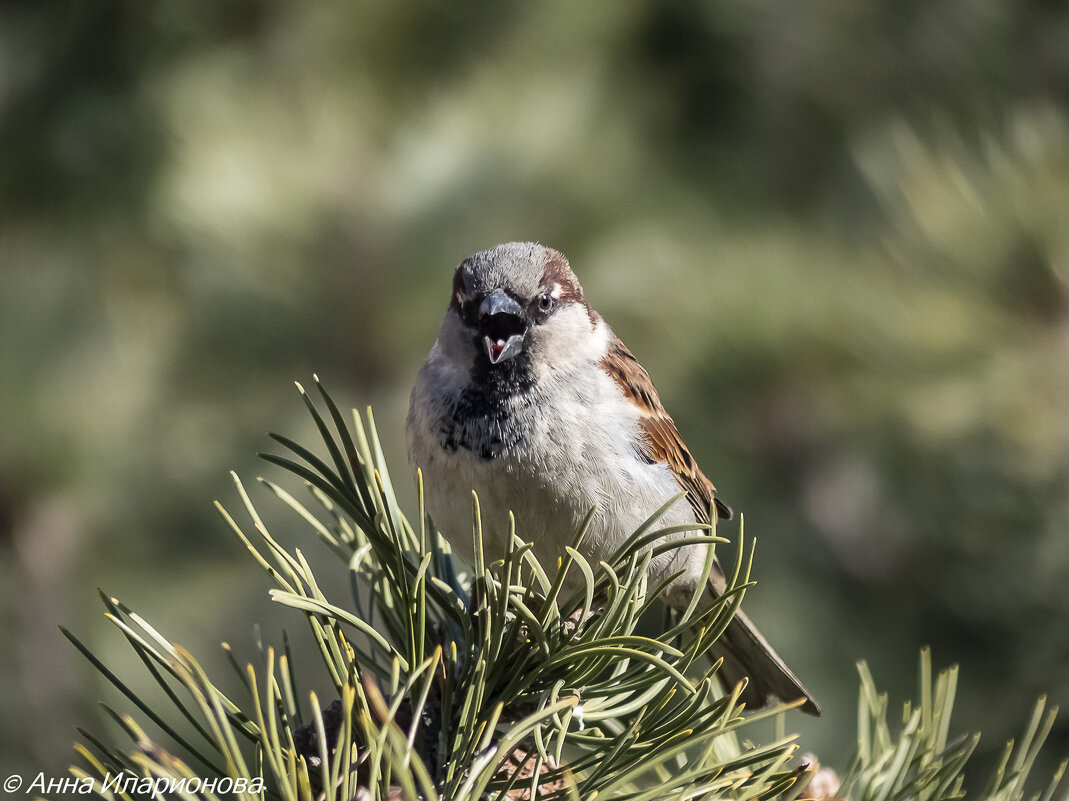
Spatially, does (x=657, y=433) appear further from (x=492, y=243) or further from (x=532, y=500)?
(x=492, y=243)

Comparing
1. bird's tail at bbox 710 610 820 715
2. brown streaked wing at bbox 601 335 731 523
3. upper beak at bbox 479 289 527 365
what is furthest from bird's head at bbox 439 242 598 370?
bird's tail at bbox 710 610 820 715

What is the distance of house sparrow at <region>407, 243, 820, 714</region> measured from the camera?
54.2 inches

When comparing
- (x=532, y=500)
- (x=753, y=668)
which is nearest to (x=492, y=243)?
(x=532, y=500)

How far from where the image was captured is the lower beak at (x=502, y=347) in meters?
1.47

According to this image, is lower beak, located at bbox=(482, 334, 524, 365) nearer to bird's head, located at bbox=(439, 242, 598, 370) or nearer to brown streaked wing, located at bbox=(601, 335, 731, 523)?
bird's head, located at bbox=(439, 242, 598, 370)

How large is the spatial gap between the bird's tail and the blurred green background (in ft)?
0.99

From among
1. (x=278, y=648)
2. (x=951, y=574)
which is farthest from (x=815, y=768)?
(x=278, y=648)

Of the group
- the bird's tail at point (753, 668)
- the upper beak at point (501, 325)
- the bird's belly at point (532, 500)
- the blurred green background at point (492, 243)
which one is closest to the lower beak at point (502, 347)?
the upper beak at point (501, 325)

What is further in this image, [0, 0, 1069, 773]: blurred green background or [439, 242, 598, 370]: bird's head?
[0, 0, 1069, 773]: blurred green background

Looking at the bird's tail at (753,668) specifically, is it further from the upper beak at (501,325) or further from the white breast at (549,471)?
the upper beak at (501,325)

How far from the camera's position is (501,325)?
153 centimetres

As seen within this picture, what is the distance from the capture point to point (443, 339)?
1.59m

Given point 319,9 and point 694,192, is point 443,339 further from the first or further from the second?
point 694,192

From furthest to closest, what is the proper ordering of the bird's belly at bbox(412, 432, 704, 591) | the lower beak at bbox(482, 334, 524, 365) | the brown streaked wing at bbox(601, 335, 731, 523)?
the brown streaked wing at bbox(601, 335, 731, 523), the lower beak at bbox(482, 334, 524, 365), the bird's belly at bbox(412, 432, 704, 591)
